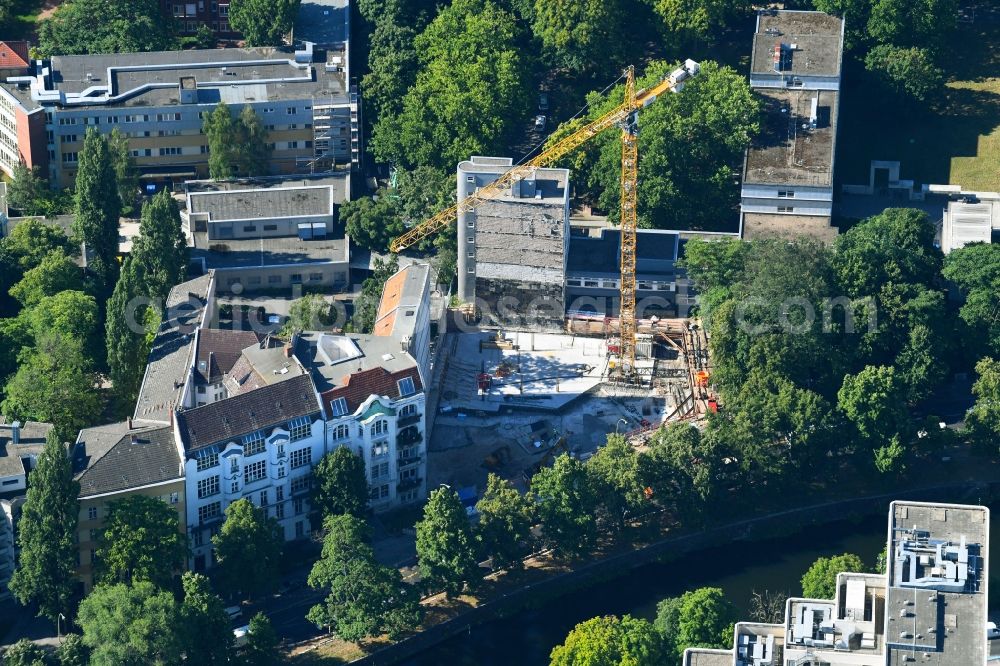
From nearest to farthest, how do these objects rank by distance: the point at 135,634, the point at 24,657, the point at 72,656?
the point at 135,634 → the point at 24,657 → the point at 72,656

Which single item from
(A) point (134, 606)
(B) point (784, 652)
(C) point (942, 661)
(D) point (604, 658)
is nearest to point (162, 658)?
(A) point (134, 606)

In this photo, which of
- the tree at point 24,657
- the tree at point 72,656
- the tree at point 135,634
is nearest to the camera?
the tree at point 135,634

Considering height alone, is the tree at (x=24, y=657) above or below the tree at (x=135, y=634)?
below

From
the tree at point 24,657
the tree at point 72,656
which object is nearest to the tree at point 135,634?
the tree at point 72,656

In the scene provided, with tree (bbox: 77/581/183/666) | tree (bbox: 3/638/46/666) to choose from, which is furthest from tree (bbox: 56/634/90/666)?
tree (bbox: 3/638/46/666)

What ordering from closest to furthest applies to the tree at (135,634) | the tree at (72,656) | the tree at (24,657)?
1. the tree at (135,634)
2. the tree at (24,657)
3. the tree at (72,656)

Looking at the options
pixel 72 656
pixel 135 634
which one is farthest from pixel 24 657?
pixel 135 634

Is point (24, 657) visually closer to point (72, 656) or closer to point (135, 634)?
point (72, 656)

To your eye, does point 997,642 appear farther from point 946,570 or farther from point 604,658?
point 604,658

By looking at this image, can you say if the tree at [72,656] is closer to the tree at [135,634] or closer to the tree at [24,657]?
the tree at [135,634]

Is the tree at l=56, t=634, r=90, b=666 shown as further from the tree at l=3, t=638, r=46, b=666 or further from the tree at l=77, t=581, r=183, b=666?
the tree at l=3, t=638, r=46, b=666
